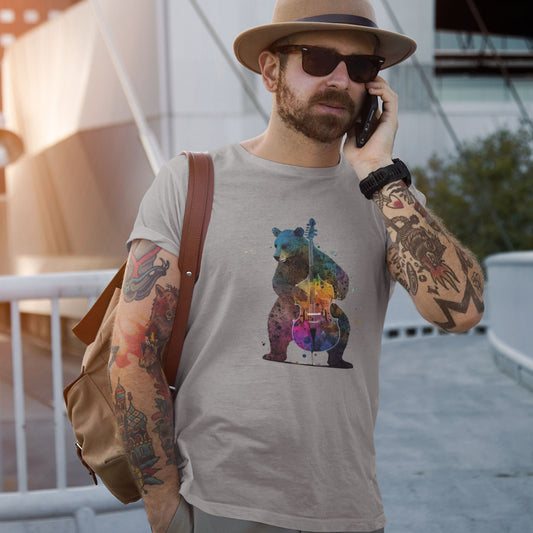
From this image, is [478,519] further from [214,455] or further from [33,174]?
[33,174]

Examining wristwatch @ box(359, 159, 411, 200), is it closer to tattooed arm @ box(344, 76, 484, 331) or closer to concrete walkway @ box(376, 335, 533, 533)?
tattooed arm @ box(344, 76, 484, 331)

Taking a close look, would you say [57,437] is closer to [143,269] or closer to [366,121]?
[143,269]

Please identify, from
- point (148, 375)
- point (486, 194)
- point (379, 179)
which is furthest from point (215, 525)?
point (486, 194)

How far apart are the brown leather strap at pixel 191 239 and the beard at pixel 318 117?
215mm

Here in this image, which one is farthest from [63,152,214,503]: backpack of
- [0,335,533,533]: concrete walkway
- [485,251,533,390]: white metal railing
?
[485,251,533,390]: white metal railing

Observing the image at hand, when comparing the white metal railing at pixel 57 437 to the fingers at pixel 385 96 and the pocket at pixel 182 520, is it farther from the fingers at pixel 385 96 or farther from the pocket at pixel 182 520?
the fingers at pixel 385 96

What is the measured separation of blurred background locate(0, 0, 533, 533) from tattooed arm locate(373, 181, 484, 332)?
1.88 metres

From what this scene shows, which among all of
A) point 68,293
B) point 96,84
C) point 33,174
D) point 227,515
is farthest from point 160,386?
point 33,174

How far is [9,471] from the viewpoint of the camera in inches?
221

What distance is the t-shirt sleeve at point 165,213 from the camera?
1.70 meters

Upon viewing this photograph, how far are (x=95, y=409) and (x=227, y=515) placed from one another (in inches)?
17.0

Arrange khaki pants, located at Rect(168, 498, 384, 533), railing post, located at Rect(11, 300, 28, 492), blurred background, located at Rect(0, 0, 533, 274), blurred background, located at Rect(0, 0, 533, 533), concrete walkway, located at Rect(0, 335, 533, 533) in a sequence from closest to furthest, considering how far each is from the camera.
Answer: khaki pants, located at Rect(168, 498, 384, 533), railing post, located at Rect(11, 300, 28, 492), concrete walkway, located at Rect(0, 335, 533, 533), blurred background, located at Rect(0, 0, 533, 533), blurred background, located at Rect(0, 0, 533, 274)

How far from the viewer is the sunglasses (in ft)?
5.79

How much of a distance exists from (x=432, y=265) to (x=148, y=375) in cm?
67
